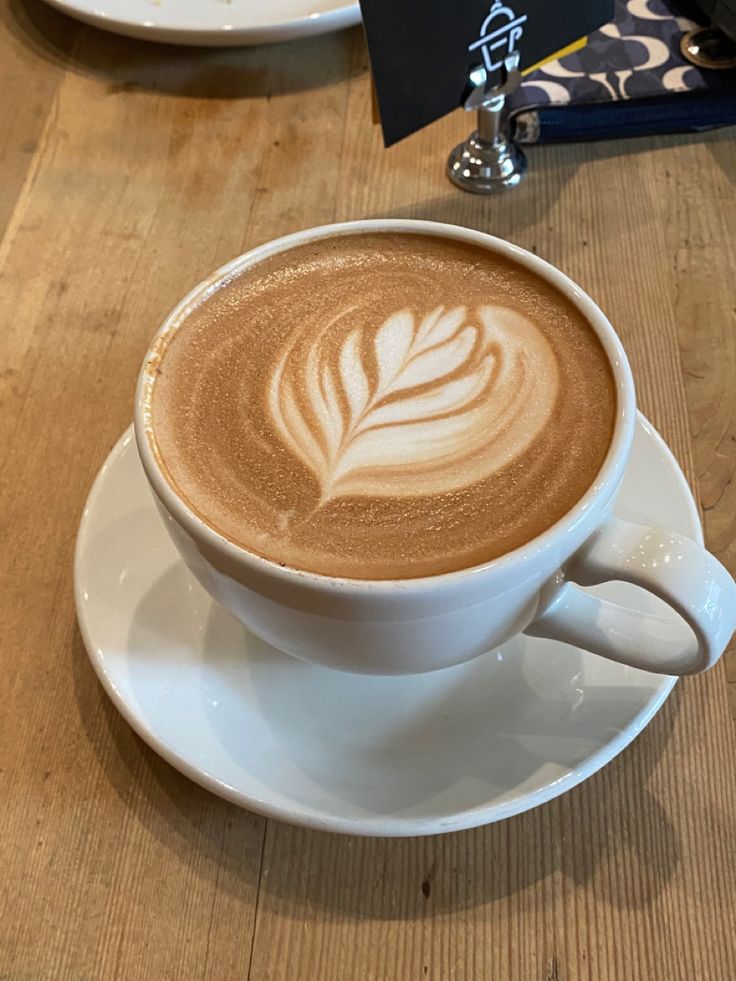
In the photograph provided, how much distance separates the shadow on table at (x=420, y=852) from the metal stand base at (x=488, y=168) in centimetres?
63

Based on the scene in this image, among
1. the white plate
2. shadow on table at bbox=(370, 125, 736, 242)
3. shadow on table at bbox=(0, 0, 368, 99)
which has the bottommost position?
shadow on table at bbox=(370, 125, 736, 242)

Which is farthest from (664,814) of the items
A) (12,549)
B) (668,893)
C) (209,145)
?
(209,145)

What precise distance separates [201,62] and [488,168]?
409mm

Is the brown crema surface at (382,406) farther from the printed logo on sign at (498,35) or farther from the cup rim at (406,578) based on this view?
the printed logo on sign at (498,35)

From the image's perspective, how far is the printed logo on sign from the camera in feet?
2.81

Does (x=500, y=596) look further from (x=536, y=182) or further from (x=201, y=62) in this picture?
(x=201, y=62)

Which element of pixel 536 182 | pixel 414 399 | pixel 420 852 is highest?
pixel 414 399

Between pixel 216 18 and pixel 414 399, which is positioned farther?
pixel 216 18

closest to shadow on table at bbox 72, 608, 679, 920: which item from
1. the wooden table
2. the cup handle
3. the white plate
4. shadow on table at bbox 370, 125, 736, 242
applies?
the wooden table

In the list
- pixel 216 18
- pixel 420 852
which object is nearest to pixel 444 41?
pixel 216 18

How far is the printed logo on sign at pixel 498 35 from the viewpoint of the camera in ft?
2.81

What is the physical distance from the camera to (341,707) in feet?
2.06

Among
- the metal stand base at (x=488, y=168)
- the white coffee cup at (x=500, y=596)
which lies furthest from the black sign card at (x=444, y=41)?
the white coffee cup at (x=500, y=596)

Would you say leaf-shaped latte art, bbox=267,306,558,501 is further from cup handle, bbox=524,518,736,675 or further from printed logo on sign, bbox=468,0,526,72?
printed logo on sign, bbox=468,0,526,72
